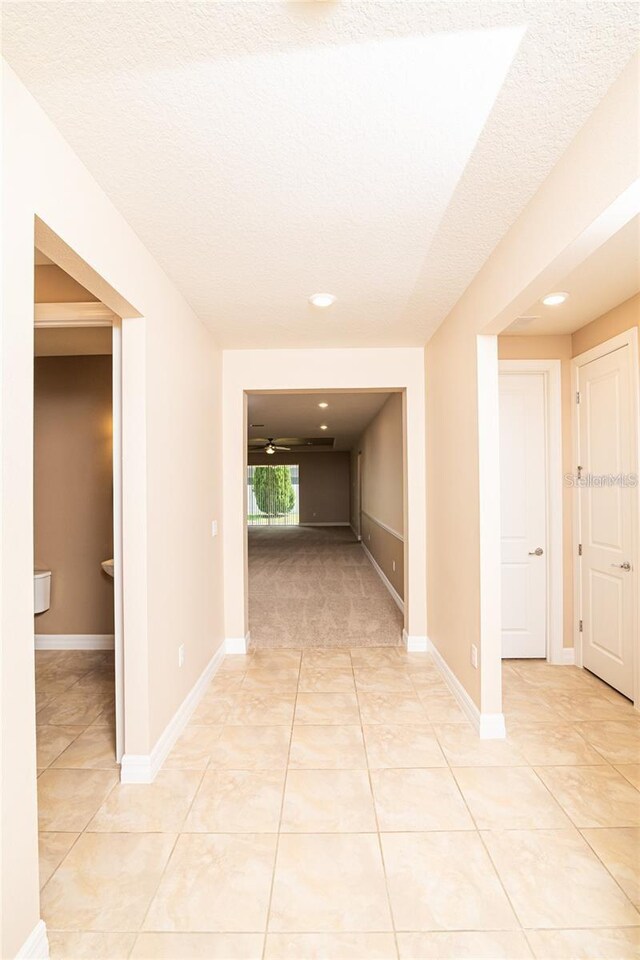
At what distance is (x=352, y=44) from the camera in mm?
1213

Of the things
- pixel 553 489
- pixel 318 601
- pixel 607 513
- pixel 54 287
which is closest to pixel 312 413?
pixel 318 601

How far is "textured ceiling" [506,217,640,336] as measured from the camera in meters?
2.26

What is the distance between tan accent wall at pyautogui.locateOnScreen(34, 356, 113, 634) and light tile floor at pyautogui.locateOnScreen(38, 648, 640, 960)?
1.14 meters

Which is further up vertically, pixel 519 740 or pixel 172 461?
pixel 172 461

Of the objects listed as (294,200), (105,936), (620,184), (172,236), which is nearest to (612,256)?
(620,184)

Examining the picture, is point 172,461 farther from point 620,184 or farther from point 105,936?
point 620,184

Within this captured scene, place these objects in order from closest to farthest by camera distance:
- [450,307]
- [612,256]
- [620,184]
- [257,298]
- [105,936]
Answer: [620,184], [105,936], [612,256], [257,298], [450,307]

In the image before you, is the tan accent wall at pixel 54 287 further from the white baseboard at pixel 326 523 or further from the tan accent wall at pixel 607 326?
the white baseboard at pixel 326 523

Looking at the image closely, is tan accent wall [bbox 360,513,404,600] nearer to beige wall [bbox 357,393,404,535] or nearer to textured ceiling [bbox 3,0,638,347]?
→ beige wall [bbox 357,393,404,535]

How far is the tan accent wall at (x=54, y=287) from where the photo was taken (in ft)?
7.95

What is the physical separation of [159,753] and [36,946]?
101 centimetres

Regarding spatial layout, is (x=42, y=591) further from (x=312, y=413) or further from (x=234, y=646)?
(x=312, y=413)

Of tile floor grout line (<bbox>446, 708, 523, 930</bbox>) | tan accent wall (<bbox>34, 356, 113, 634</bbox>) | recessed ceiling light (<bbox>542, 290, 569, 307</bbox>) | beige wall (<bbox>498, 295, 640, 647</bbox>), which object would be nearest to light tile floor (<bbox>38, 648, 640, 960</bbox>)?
tile floor grout line (<bbox>446, 708, 523, 930</bbox>)

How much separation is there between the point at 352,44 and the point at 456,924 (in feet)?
8.21
